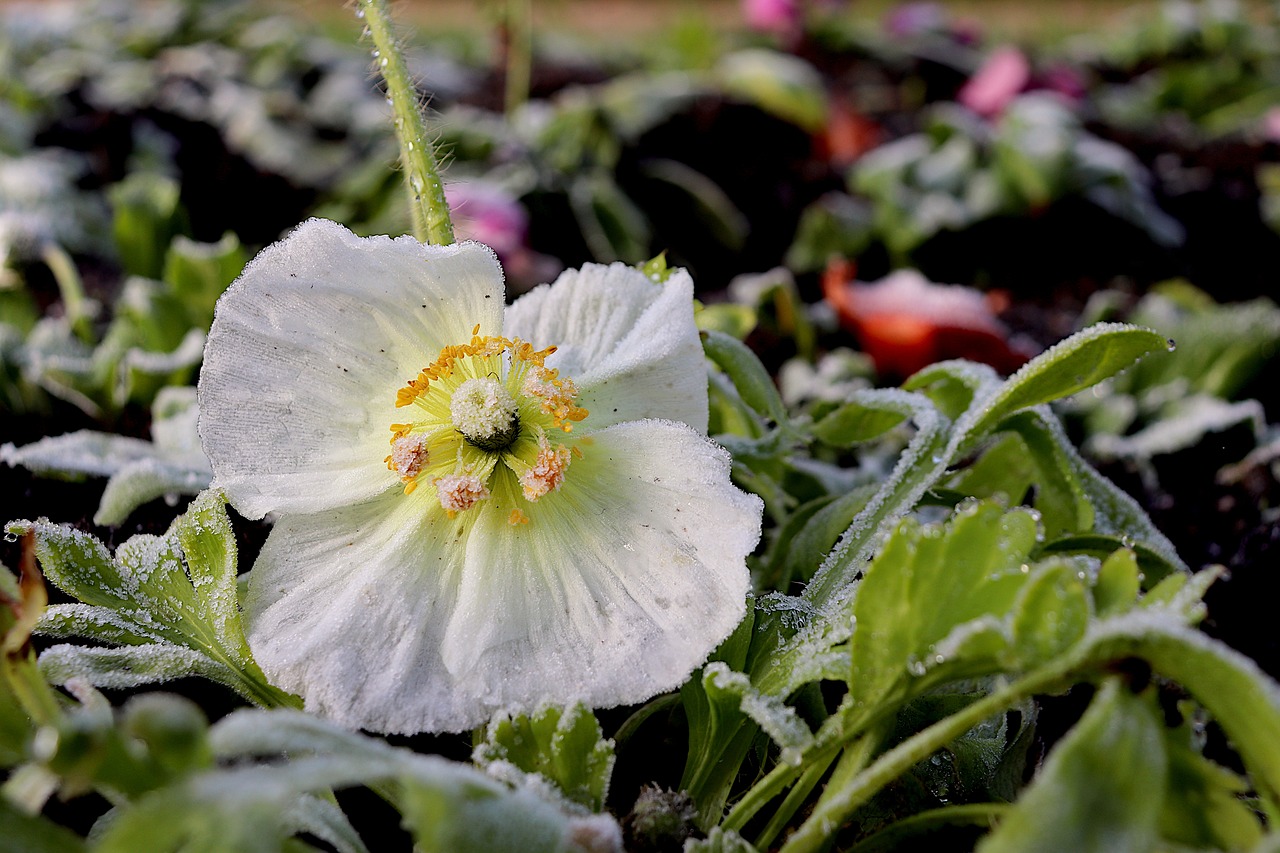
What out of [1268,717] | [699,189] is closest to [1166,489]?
[1268,717]

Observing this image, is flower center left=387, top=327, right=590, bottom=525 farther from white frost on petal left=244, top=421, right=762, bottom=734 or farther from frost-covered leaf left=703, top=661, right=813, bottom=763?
frost-covered leaf left=703, top=661, right=813, bottom=763

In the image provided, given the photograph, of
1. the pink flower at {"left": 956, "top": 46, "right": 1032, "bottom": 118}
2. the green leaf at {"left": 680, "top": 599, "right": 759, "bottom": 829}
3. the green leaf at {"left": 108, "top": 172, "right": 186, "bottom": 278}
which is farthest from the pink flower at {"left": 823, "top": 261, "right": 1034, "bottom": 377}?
the pink flower at {"left": 956, "top": 46, "right": 1032, "bottom": 118}

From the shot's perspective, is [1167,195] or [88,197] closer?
[88,197]

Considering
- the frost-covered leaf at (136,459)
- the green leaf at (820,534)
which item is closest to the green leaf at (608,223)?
the frost-covered leaf at (136,459)

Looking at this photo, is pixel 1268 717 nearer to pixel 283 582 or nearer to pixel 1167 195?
pixel 283 582

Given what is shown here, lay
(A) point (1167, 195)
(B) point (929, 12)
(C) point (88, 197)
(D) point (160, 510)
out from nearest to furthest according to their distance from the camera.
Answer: (D) point (160, 510) < (C) point (88, 197) < (A) point (1167, 195) < (B) point (929, 12)

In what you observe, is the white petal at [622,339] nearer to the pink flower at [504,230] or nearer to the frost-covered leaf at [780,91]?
the pink flower at [504,230]

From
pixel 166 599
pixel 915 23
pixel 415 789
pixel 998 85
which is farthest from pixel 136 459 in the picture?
pixel 915 23
